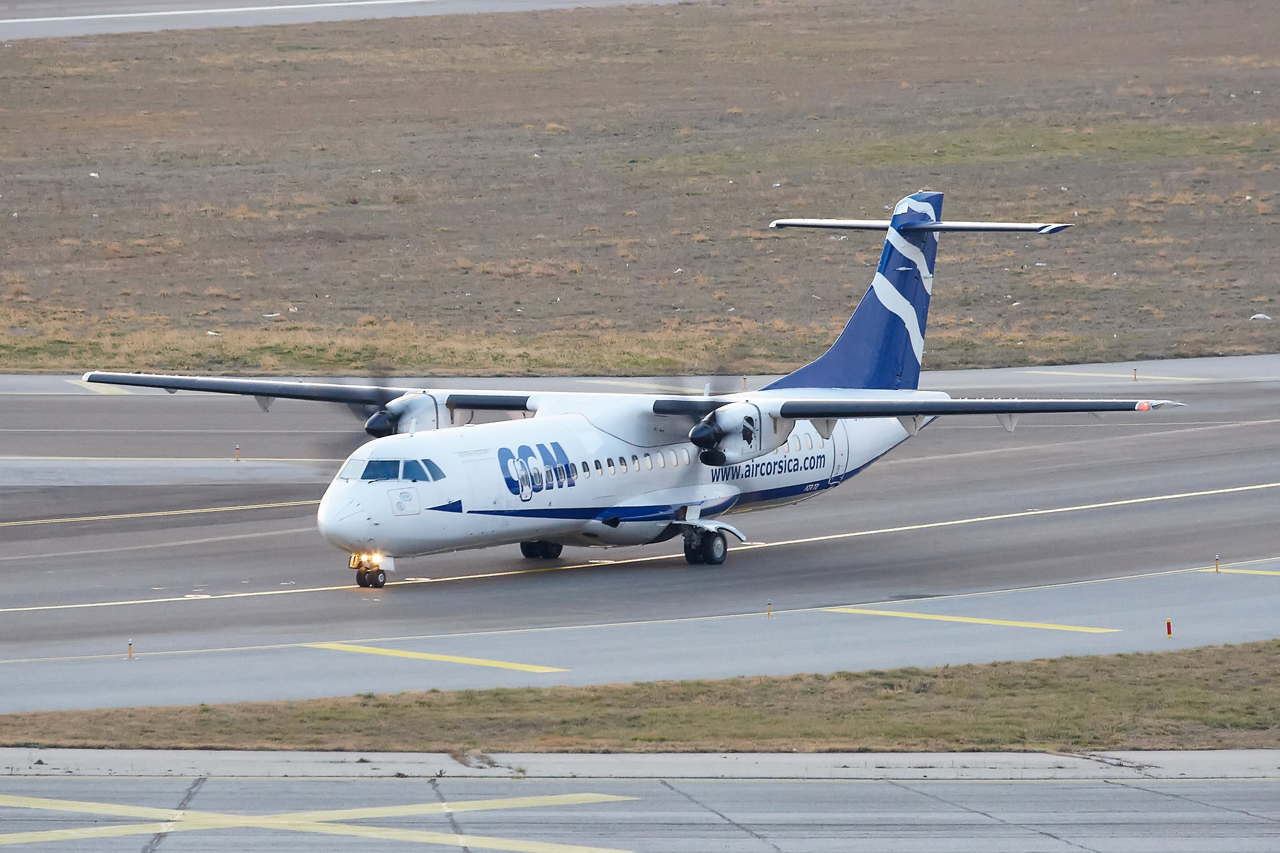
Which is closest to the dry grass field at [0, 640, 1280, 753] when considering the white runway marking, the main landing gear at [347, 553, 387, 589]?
the main landing gear at [347, 553, 387, 589]

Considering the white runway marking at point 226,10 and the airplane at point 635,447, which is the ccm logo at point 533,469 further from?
the white runway marking at point 226,10

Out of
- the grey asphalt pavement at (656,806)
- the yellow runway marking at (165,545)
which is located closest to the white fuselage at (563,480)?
the yellow runway marking at (165,545)

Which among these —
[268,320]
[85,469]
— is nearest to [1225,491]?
[85,469]

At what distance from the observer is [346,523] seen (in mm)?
28859

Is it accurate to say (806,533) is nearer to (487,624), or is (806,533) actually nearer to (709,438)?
(709,438)

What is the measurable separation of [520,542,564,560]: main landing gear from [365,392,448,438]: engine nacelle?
2.89 m

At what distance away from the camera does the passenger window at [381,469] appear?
96.7ft

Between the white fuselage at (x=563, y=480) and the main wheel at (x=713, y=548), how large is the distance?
61 centimetres

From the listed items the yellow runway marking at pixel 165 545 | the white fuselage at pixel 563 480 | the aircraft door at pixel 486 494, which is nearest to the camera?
the white fuselage at pixel 563 480

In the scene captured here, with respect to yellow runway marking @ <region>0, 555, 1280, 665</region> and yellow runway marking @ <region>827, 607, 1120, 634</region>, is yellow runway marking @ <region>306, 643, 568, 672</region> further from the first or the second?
yellow runway marking @ <region>827, 607, 1120, 634</region>

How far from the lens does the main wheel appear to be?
3297cm

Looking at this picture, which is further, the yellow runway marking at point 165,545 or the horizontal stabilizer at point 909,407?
the yellow runway marking at point 165,545

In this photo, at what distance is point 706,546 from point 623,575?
1.72 m

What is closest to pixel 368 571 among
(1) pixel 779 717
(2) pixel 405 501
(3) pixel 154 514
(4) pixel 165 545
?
(2) pixel 405 501
